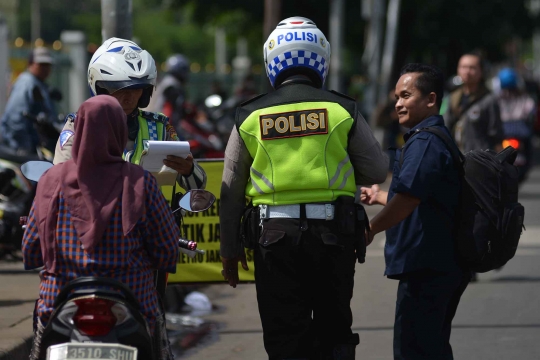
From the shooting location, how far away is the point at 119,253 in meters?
4.08

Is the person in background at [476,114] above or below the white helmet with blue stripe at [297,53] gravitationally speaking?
below

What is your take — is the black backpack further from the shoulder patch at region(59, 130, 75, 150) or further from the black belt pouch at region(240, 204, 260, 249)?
the shoulder patch at region(59, 130, 75, 150)

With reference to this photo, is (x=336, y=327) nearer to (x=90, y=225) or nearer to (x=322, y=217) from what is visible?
(x=322, y=217)

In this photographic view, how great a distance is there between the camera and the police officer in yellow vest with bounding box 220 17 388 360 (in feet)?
15.5

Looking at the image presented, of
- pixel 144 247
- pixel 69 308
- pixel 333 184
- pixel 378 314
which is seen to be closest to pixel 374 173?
pixel 333 184

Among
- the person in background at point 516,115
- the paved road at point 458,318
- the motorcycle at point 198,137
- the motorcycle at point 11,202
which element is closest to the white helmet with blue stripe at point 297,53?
the paved road at point 458,318

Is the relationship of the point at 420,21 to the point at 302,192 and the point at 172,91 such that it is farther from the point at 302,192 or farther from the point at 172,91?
the point at 302,192

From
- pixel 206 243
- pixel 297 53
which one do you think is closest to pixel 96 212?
pixel 297 53

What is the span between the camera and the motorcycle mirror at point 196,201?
4.60 metres

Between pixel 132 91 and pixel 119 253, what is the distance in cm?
124

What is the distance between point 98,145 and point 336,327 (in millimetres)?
1417

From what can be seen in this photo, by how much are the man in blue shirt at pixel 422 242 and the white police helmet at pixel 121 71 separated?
3.91 ft

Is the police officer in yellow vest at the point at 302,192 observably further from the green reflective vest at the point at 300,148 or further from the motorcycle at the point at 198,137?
the motorcycle at the point at 198,137

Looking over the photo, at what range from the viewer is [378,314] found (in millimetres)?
8391
